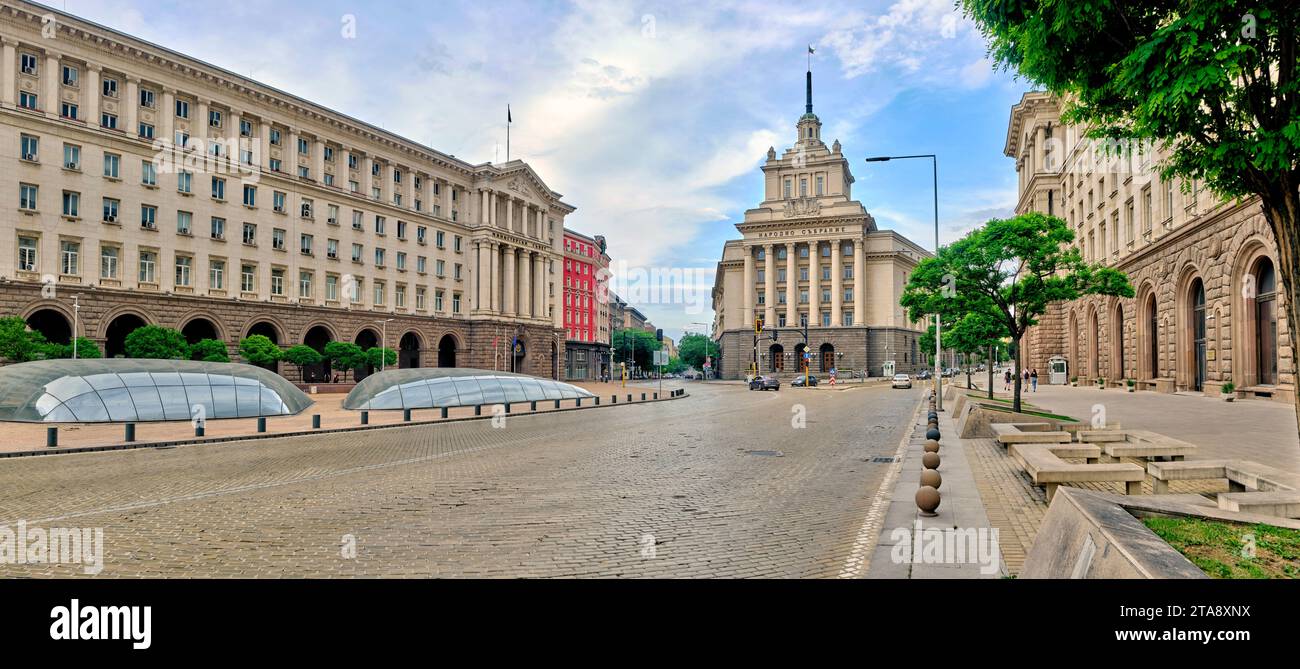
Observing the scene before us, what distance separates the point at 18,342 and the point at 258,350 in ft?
44.8

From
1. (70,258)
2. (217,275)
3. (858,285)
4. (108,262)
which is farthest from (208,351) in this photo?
(858,285)

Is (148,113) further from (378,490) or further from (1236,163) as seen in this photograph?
(1236,163)

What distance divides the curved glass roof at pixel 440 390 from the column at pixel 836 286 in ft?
224

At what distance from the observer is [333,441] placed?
1969 centimetres

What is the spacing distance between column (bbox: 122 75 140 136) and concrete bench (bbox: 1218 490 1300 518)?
5915 centimetres

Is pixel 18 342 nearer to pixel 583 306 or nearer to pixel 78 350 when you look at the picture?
pixel 78 350

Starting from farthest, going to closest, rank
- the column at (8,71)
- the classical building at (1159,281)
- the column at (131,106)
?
the column at (131,106)
the column at (8,71)
the classical building at (1159,281)

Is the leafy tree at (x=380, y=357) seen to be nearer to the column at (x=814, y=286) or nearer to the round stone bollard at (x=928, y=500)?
the round stone bollard at (x=928, y=500)

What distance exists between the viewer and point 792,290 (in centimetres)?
10150

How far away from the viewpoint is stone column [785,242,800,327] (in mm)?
101562

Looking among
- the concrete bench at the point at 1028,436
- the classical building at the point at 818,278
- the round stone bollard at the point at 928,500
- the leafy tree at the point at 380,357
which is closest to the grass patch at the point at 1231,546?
the round stone bollard at the point at 928,500

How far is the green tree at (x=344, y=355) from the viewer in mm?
54500
